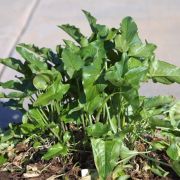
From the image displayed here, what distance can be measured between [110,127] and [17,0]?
355cm

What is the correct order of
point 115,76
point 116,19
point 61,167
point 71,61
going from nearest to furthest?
point 115,76 < point 71,61 < point 61,167 < point 116,19

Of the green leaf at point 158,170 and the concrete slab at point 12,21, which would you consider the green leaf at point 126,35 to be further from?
the concrete slab at point 12,21

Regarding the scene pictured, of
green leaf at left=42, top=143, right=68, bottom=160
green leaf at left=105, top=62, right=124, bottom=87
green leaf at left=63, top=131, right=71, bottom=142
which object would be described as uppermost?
green leaf at left=105, top=62, right=124, bottom=87

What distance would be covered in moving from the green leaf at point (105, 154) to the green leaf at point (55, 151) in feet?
0.54

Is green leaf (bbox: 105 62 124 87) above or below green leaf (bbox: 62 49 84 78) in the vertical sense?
below

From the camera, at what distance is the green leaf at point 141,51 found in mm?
2512

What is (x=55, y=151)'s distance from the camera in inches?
99.5

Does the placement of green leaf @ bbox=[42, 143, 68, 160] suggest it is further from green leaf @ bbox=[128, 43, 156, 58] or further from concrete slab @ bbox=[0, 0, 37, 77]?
concrete slab @ bbox=[0, 0, 37, 77]

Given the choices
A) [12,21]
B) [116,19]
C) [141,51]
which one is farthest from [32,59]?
[12,21]

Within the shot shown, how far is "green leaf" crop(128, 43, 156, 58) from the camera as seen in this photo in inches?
98.9

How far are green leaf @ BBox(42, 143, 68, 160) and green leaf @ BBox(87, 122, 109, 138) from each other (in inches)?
5.8

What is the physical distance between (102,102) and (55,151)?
0.94 feet

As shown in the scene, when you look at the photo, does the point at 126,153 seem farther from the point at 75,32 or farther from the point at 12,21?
the point at 12,21

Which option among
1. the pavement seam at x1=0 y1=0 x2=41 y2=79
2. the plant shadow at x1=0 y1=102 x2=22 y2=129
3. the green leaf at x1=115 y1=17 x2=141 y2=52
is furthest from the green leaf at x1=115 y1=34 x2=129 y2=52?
the pavement seam at x1=0 y1=0 x2=41 y2=79
